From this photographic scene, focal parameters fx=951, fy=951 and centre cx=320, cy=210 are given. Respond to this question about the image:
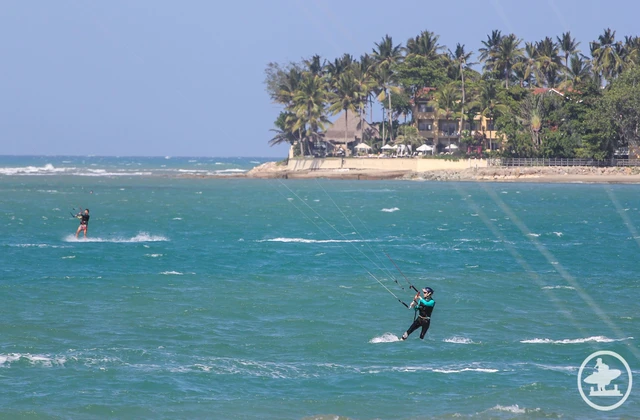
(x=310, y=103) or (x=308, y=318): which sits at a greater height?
(x=310, y=103)

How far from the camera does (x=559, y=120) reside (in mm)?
121375

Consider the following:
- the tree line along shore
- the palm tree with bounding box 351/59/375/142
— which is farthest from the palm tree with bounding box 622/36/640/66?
the palm tree with bounding box 351/59/375/142

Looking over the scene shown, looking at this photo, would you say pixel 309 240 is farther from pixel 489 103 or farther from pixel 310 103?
pixel 310 103

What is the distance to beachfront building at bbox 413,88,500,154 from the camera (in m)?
136

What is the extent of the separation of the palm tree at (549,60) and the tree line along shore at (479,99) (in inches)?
6.9

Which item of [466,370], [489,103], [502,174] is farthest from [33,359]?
[489,103]

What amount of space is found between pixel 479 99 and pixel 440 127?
560 inches

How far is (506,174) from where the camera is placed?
398ft

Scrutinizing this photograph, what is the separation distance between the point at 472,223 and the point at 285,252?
2321 cm

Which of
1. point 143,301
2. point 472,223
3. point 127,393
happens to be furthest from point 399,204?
point 127,393

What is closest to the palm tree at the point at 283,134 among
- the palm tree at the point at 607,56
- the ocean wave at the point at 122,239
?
the palm tree at the point at 607,56

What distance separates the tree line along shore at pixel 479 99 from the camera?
118m

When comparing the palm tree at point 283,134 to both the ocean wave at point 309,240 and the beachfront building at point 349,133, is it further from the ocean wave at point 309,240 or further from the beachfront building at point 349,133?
the ocean wave at point 309,240

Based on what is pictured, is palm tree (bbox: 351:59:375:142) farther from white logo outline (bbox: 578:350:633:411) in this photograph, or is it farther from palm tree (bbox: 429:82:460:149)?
white logo outline (bbox: 578:350:633:411)
